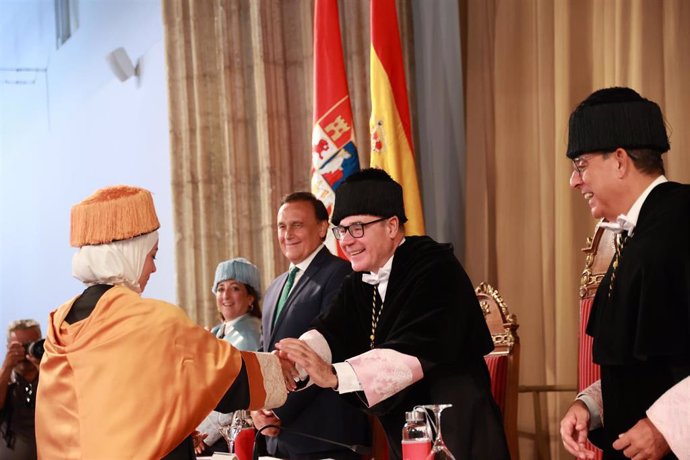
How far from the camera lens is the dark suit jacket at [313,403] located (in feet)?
14.0

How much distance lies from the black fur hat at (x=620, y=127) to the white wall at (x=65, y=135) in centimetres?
635

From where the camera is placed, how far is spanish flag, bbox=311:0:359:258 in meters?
5.70

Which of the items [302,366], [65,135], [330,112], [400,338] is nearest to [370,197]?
[400,338]

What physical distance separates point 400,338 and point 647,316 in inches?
36.9

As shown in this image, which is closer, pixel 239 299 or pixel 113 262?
pixel 113 262

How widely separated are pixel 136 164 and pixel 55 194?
208cm

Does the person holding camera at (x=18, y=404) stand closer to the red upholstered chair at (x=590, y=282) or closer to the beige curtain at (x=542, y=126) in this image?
the beige curtain at (x=542, y=126)

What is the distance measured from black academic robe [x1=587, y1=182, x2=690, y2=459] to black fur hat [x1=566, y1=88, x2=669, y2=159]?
0.45 ft

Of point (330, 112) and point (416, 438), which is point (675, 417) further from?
point (330, 112)

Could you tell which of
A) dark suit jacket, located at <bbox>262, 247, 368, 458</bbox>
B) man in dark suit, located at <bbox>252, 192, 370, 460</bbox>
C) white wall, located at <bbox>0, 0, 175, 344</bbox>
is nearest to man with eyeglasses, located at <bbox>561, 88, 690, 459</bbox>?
man in dark suit, located at <bbox>252, 192, 370, 460</bbox>

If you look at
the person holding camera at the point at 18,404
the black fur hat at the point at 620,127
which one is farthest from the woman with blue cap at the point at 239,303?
the black fur hat at the point at 620,127

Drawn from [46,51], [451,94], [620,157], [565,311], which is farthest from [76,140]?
[620,157]

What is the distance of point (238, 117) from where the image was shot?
700 centimetres

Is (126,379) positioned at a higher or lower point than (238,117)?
lower
